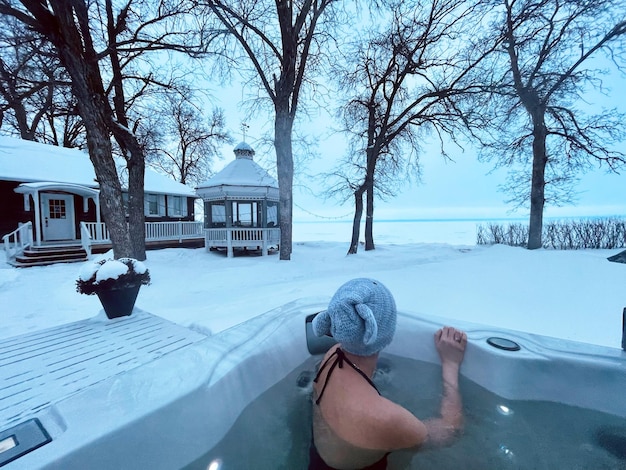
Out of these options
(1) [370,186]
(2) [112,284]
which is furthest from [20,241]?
(1) [370,186]

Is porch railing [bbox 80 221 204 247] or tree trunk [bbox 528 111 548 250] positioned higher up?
tree trunk [bbox 528 111 548 250]

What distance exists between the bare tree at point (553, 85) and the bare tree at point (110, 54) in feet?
28.2

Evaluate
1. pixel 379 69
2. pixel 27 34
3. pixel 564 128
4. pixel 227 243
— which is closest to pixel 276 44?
pixel 379 69

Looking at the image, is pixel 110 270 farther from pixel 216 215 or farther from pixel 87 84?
pixel 216 215

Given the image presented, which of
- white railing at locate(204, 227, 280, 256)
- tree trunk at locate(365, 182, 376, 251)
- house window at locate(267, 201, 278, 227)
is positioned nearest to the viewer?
white railing at locate(204, 227, 280, 256)

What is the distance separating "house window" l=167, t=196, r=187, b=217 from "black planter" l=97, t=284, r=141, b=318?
11688 millimetres

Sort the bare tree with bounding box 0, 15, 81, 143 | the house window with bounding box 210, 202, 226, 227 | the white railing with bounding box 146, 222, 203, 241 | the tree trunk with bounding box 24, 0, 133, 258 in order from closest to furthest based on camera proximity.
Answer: the tree trunk with bounding box 24, 0, 133, 258, the bare tree with bounding box 0, 15, 81, 143, the white railing with bounding box 146, 222, 203, 241, the house window with bounding box 210, 202, 226, 227

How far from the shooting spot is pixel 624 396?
1.74 m

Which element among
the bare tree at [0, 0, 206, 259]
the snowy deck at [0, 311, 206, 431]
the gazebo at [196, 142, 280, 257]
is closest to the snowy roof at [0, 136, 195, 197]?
the gazebo at [196, 142, 280, 257]

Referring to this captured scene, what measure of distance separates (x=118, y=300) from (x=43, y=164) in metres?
11.3

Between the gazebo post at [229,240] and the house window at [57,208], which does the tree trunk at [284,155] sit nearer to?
the gazebo post at [229,240]

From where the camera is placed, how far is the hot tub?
4.08 ft

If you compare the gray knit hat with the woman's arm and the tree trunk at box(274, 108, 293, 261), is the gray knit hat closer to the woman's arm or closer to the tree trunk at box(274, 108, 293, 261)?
the woman's arm

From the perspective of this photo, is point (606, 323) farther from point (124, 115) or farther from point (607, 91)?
point (124, 115)
